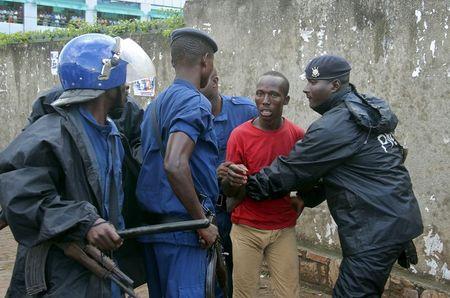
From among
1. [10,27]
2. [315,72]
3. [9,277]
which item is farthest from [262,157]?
[10,27]

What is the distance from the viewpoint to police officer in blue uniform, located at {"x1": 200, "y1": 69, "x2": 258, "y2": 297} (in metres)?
4.15

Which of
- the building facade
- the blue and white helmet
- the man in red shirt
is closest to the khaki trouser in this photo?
the man in red shirt

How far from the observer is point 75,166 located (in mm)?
2596

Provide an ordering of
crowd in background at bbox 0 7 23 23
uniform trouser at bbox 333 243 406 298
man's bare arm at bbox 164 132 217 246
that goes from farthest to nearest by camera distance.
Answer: crowd in background at bbox 0 7 23 23
uniform trouser at bbox 333 243 406 298
man's bare arm at bbox 164 132 217 246

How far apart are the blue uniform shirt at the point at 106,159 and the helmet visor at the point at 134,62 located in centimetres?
41

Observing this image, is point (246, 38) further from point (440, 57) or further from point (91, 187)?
point (91, 187)

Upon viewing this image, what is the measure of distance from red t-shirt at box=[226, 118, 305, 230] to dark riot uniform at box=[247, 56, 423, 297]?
0.43 meters

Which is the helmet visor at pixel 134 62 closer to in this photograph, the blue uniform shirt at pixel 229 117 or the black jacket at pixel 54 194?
the black jacket at pixel 54 194

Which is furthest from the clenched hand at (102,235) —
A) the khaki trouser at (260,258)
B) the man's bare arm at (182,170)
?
the khaki trouser at (260,258)

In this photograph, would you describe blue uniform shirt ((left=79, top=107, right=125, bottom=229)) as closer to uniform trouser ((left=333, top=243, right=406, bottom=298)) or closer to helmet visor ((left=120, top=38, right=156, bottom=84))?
helmet visor ((left=120, top=38, right=156, bottom=84))

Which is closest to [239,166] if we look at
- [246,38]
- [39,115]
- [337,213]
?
[337,213]

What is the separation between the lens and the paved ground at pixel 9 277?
5.38 meters

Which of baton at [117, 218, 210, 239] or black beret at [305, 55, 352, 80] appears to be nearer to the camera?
baton at [117, 218, 210, 239]

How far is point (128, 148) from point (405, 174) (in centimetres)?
160
